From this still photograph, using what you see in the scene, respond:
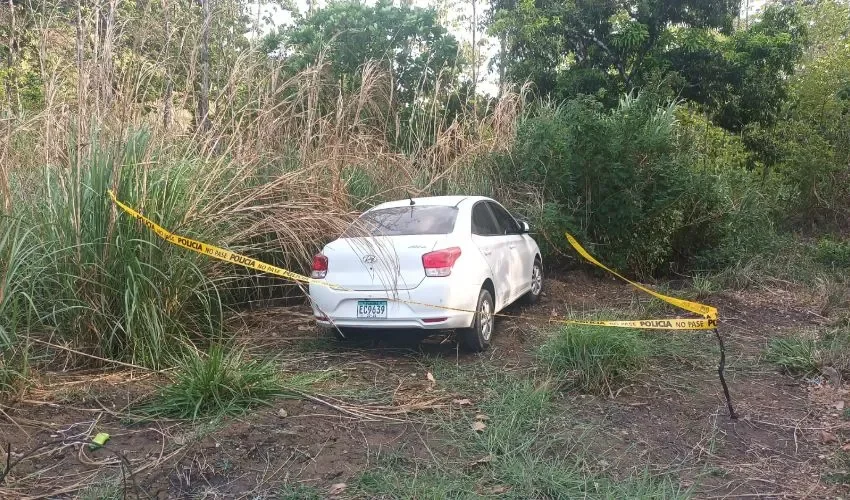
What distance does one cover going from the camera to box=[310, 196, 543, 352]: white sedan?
579 cm

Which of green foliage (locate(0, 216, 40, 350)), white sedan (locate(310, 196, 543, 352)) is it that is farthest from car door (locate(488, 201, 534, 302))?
green foliage (locate(0, 216, 40, 350))

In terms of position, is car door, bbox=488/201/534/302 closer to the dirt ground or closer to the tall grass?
the dirt ground

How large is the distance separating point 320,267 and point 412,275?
0.92 m

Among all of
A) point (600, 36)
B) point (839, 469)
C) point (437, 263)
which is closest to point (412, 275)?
point (437, 263)

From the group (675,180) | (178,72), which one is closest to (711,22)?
(675,180)

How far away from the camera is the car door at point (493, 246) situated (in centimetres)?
662

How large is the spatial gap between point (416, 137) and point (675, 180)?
3771 mm

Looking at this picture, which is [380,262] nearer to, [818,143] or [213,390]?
[213,390]

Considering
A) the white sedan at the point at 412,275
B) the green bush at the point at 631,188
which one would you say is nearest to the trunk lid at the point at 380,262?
the white sedan at the point at 412,275

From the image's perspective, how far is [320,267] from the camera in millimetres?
6145

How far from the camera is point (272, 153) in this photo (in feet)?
23.6

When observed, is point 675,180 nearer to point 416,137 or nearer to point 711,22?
point 416,137

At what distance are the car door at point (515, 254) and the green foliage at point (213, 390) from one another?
3.35 m

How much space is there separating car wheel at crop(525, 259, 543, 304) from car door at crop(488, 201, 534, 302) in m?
0.27
